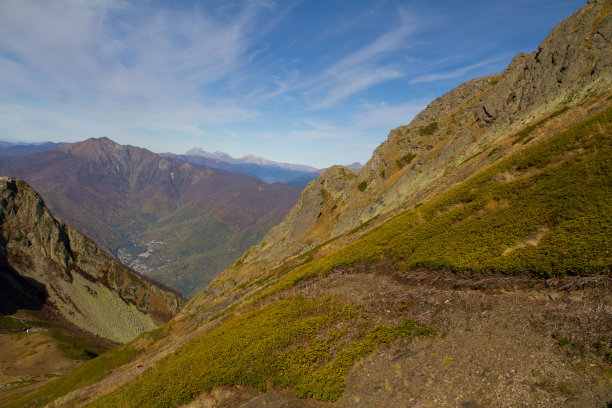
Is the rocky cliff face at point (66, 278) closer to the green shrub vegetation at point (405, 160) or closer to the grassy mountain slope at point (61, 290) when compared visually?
the grassy mountain slope at point (61, 290)

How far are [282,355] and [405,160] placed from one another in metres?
62.4

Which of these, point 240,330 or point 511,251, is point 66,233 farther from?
point 511,251

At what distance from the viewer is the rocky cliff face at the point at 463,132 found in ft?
122

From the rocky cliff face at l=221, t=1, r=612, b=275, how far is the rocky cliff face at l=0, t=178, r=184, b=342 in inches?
4545

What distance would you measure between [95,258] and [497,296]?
228353 millimetres

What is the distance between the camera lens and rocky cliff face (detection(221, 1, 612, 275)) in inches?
1469

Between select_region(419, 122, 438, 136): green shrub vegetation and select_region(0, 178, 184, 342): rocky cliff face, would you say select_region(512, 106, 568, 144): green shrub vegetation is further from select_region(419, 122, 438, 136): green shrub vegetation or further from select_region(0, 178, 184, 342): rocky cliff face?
select_region(0, 178, 184, 342): rocky cliff face

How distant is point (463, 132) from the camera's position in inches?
2288

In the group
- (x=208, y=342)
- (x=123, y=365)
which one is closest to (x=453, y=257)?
(x=208, y=342)

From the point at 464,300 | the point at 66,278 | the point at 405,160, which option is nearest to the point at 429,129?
the point at 405,160

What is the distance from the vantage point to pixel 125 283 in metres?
181

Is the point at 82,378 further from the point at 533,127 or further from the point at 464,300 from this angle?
the point at 533,127

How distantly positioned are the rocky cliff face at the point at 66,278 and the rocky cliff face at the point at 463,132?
115 metres

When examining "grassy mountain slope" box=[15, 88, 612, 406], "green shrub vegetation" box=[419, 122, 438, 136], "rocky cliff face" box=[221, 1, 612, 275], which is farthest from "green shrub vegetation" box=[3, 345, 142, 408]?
"green shrub vegetation" box=[419, 122, 438, 136]
